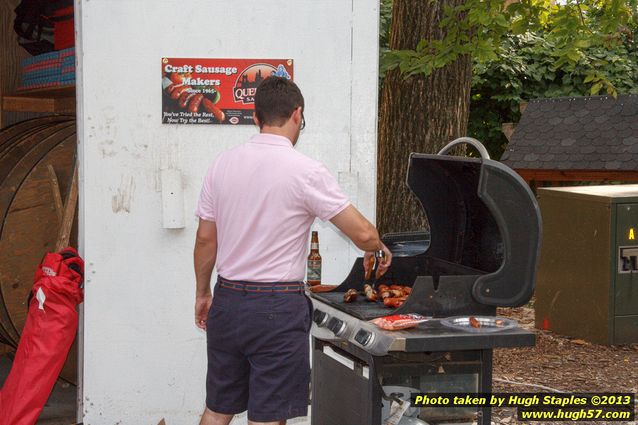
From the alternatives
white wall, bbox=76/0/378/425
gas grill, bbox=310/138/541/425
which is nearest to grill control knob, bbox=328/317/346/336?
gas grill, bbox=310/138/541/425

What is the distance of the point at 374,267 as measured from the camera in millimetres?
4379

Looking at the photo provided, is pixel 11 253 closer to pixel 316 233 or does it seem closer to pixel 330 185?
pixel 316 233

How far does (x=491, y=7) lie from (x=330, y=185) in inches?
181

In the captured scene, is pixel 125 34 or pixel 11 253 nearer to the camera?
pixel 125 34

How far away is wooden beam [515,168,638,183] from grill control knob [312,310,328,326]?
27.1 feet

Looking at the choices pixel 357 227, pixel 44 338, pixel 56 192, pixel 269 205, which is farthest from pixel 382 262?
pixel 56 192

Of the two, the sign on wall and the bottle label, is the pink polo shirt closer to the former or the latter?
the bottle label

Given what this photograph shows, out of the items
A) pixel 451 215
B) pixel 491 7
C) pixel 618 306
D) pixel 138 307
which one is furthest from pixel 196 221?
pixel 618 306

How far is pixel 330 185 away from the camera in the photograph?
3.83 metres

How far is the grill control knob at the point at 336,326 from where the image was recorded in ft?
12.9

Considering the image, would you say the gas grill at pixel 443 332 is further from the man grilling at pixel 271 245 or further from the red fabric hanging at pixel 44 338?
the red fabric hanging at pixel 44 338

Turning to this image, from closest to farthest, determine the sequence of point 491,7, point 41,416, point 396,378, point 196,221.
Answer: point 396,378, point 196,221, point 41,416, point 491,7

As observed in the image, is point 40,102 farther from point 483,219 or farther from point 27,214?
point 483,219

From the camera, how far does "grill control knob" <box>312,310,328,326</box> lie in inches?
163
